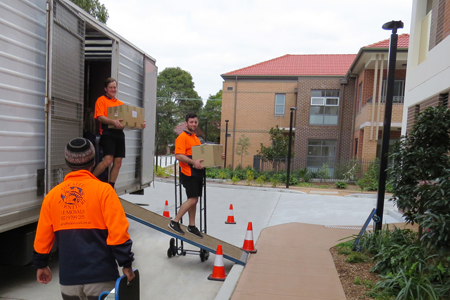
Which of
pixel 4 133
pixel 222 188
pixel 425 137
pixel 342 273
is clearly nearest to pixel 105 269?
pixel 4 133

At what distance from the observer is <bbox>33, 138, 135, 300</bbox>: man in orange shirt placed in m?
2.42

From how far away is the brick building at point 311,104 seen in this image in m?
20.8

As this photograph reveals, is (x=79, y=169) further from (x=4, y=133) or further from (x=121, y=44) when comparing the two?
(x=121, y=44)

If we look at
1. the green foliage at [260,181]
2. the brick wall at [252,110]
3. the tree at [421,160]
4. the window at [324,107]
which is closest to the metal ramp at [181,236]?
Answer: the tree at [421,160]

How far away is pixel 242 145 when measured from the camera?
82.6 feet

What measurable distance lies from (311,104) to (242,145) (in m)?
5.49

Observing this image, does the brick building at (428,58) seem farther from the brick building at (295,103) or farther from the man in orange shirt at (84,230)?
the brick building at (295,103)

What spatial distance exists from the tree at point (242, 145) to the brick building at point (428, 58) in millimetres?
15204

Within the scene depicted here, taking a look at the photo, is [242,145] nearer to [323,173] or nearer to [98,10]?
[323,173]

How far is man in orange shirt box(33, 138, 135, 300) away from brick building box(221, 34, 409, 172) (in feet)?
63.1

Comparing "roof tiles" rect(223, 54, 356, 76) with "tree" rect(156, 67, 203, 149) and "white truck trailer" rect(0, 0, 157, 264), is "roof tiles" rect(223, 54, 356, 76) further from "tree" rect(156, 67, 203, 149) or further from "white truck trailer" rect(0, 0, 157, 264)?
"tree" rect(156, 67, 203, 149)

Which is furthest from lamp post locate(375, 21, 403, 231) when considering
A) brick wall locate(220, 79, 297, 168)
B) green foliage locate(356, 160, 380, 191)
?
brick wall locate(220, 79, 297, 168)

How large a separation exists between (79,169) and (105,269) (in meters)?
0.70

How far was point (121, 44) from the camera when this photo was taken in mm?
6633
